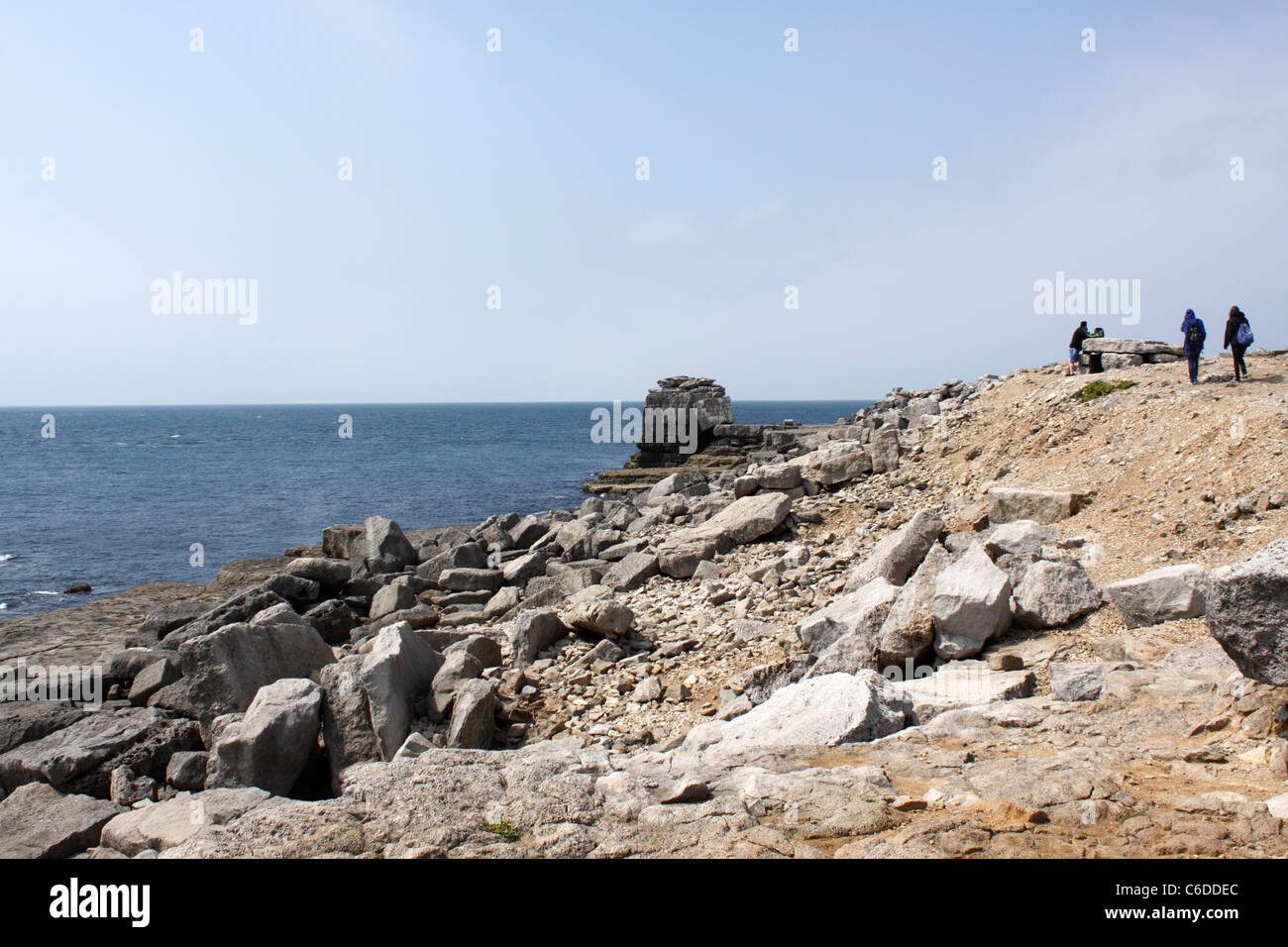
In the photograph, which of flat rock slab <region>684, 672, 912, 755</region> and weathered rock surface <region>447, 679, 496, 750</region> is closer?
flat rock slab <region>684, 672, 912, 755</region>

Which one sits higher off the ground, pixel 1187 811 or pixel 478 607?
pixel 1187 811

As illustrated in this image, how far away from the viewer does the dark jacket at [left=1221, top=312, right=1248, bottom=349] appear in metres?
14.7

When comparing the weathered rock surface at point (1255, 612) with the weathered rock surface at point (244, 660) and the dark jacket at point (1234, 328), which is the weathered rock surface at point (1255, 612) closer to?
the weathered rock surface at point (244, 660)

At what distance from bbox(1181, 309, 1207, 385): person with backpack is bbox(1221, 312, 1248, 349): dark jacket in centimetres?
101

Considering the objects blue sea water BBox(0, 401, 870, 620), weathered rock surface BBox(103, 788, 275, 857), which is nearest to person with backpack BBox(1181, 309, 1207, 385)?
weathered rock surface BBox(103, 788, 275, 857)

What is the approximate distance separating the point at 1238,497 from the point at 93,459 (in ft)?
240

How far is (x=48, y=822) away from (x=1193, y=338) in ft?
57.0

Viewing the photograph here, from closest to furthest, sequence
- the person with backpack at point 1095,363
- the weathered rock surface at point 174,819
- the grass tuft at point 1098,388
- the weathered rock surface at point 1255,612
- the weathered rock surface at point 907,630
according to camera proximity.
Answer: the weathered rock surface at point 1255,612 < the weathered rock surface at point 174,819 < the weathered rock surface at point 907,630 < the grass tuft at point 1098,388 < the person with backpack at point 1095,363

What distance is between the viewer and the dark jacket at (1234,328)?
14.7m

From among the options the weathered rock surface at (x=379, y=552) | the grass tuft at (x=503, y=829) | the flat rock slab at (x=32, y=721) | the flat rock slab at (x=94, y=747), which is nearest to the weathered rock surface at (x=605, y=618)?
the flat rock slab at (x=94, y=747)

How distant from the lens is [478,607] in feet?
49.2

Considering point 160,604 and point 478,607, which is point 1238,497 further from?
point 160,604

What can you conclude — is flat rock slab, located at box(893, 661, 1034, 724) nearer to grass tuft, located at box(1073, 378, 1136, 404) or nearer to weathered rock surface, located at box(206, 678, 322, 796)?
weathered rock surface, located at box(206, 678, 322, 796)
